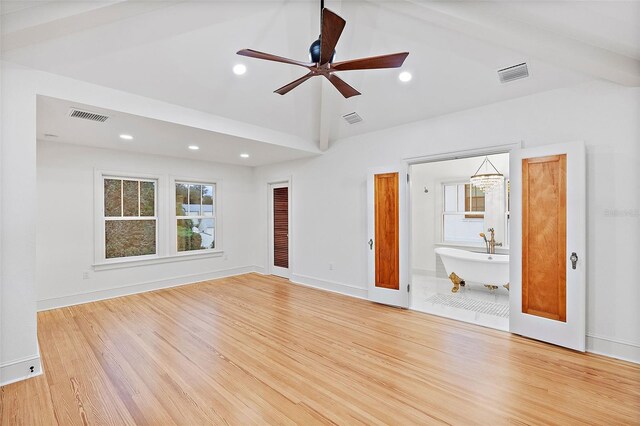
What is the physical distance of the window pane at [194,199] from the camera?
6.17 meters

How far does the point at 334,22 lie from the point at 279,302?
395 cm

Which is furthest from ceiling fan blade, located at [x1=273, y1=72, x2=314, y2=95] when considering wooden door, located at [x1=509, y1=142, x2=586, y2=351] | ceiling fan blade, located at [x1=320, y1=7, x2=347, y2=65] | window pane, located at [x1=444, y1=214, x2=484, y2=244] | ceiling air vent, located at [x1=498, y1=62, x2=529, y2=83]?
window pane, located at [x1=444, y1=214, x2=484, y2=244]

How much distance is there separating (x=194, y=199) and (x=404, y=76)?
4872 millimetres

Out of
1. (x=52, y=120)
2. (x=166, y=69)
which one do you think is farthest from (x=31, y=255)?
(x=166, y=69)

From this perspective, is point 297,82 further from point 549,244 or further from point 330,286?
point 330,286

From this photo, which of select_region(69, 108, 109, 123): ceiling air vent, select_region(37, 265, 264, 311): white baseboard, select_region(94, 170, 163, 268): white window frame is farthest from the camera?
select_region(94, 170, 163, 268): white window frame

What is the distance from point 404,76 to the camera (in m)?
3.43

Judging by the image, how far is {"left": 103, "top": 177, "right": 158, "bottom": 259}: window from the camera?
16.6ft

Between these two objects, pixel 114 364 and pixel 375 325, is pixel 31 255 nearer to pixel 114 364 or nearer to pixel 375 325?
pixel 114 364

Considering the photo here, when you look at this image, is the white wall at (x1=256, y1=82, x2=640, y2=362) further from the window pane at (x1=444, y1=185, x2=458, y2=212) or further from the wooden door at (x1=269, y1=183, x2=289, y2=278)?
the window pane at (x1=444, y1=185, x2=458, y2=212)

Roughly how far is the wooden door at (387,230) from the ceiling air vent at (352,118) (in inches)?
37.2

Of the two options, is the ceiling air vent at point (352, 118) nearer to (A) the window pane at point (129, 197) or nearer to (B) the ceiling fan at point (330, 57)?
(B) the ceiling fan at point (330, 57)

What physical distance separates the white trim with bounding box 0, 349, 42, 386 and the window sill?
8.41 ft

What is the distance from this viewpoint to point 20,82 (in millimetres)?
2559
